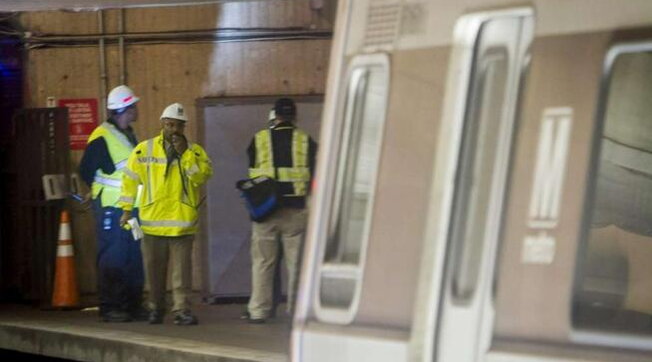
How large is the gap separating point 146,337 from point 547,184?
661cm

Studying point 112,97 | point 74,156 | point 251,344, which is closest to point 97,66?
point 74,156

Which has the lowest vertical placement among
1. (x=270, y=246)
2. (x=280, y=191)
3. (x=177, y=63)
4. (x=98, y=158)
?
(x=270, y=246)

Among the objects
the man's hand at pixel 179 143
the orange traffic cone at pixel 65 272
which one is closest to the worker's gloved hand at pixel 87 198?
the orange traffic cone at pixel 65 272

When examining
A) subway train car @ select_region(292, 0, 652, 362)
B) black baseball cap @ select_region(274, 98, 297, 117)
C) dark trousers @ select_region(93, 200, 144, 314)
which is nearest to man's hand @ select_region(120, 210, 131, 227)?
dark trousers @ select_region(93, 200, 144, 314)

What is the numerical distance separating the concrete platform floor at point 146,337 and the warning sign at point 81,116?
1.62m

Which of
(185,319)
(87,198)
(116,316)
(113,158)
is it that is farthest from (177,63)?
(185,319)

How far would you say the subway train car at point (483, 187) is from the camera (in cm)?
368

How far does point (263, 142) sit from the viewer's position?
10312 millimetres

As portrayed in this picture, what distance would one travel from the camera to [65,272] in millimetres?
12000

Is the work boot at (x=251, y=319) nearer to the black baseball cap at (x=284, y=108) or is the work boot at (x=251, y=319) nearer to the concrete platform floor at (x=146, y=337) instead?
the concrete platform floor at (x=146, y=337)

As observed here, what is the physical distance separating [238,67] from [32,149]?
2075 millimetres

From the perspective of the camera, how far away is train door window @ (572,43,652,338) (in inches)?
144

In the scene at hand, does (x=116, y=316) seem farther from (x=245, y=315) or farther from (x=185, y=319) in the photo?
(x=245, y=315)

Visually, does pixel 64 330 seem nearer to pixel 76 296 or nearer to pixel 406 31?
pixel 76 296
